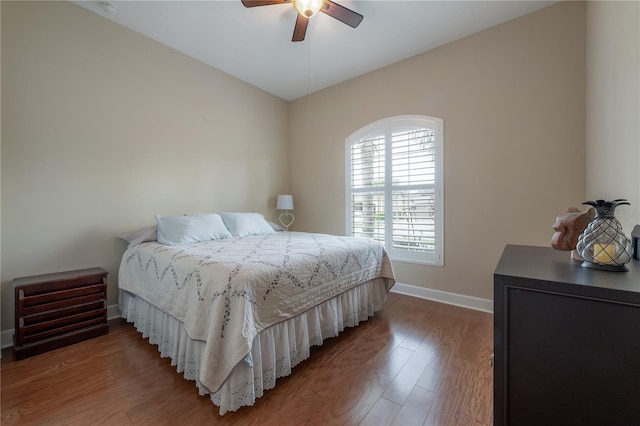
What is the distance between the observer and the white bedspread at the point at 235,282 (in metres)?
1.38

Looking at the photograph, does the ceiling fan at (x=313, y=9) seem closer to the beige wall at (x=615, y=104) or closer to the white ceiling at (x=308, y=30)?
the white ceiling at (x=308, y=30)

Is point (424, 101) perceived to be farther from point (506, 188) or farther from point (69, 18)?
point (69, 18)

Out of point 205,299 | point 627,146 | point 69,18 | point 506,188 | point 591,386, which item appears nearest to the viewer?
point 591,386

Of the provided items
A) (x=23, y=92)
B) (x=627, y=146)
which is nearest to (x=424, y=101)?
(x=627, y=146)

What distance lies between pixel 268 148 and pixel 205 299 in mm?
3083

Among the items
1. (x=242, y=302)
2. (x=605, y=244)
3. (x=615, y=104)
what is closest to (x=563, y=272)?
(x=605, y=244)

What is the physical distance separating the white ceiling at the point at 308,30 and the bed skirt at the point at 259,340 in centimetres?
258

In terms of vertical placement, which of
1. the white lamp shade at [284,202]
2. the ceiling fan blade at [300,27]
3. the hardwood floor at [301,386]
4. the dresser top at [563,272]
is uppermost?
the ceiling fan blade at [300,27]

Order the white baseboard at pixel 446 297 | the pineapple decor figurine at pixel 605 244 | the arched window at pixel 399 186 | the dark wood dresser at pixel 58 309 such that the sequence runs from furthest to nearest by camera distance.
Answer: the arched window at pixel 399 186
the white baseboard at pixel 446 297
the dark wood dresser at pixel 58 309
the pineapple decor figurine at pixel 605 244

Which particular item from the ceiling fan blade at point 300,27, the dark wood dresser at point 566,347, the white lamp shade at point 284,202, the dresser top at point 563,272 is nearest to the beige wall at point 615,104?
the dresser top at point 563,272

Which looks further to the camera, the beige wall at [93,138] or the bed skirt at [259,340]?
the beige wall at [93,138]

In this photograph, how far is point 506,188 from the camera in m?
2.60

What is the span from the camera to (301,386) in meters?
1.61

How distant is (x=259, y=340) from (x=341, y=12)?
2.51 metres
